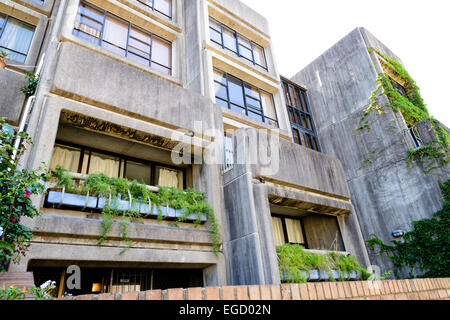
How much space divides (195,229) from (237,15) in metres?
13.2

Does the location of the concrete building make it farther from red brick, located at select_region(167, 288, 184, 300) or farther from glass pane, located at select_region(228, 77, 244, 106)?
red brick, located at select_region(167, 288, 184, 300)

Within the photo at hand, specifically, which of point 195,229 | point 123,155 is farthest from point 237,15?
point 195,229

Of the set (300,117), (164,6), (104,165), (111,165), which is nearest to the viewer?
(104,165)

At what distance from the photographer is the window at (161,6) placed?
13.6 metres

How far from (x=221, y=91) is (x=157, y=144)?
556 cm

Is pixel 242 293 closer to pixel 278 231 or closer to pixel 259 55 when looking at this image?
pixel 278 231

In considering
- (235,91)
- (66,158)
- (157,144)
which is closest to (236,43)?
(235,91)

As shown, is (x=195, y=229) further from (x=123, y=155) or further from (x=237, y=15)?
(x=237, y=15)

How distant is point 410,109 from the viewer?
1758 cm

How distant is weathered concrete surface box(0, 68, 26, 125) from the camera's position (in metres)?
8.22

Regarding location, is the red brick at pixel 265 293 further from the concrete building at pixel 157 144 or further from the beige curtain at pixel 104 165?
the beige curtain at pixel 104 165

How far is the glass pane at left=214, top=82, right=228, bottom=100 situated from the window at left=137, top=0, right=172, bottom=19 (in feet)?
14.4

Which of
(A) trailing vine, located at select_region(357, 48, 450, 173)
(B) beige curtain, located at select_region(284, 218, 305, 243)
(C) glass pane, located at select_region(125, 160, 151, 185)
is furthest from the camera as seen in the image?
(A) trailing vine, located at select_region(357, 48, 450, 173)

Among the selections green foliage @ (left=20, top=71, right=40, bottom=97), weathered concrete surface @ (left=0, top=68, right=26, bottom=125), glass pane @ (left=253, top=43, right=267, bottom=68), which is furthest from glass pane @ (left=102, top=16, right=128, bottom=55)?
glass pane @ (left=253, top=43, right=267, bottom=68)
